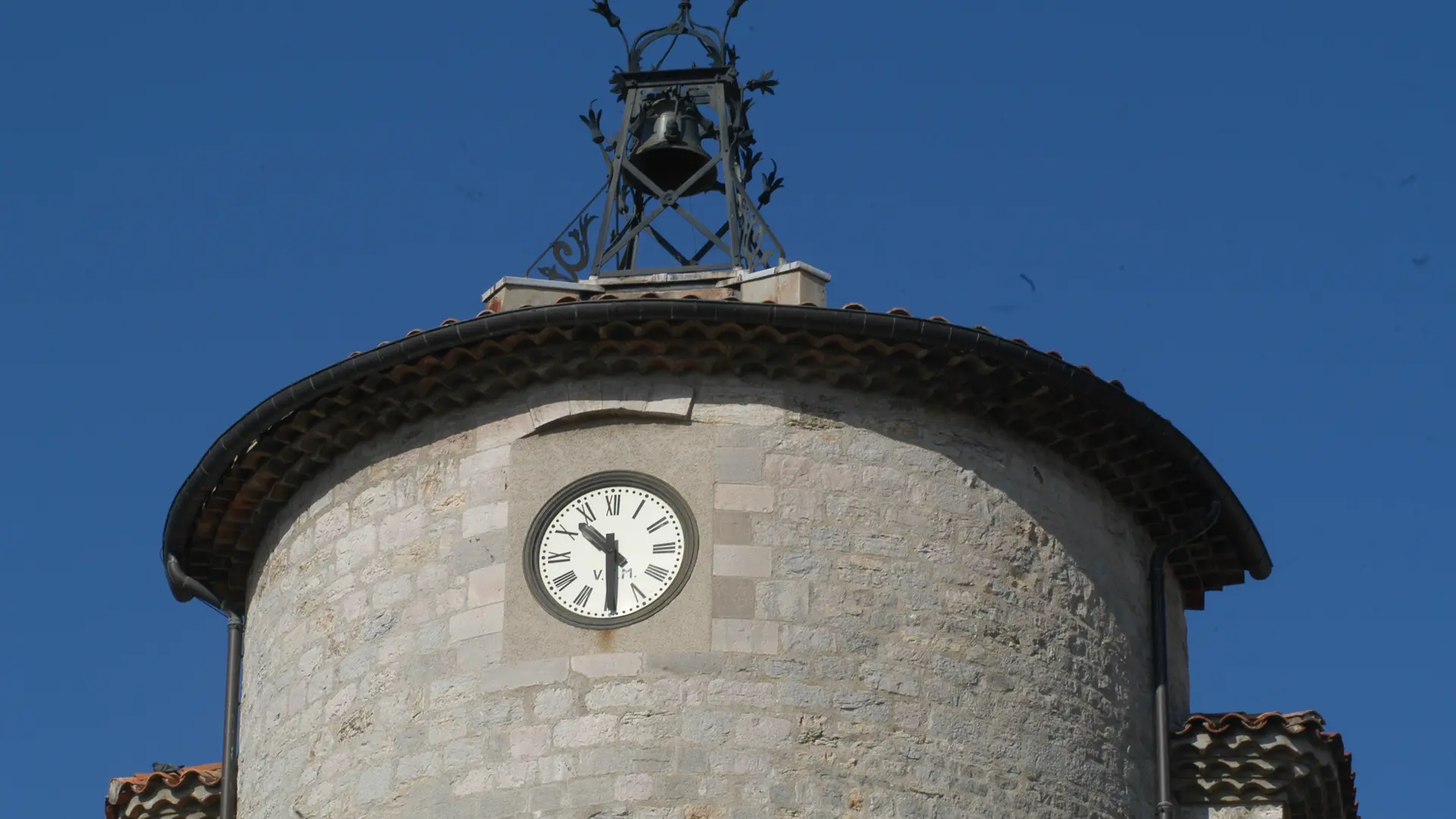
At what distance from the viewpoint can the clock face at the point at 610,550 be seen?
18.4 metres

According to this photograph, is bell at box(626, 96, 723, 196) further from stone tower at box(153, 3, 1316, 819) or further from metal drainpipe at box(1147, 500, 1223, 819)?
metal drainpipe at box(1147, 500, 1223, 819)

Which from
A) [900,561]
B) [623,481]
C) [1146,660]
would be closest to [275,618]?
[623,481]

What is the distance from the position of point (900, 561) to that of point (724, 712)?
1512 millimetres

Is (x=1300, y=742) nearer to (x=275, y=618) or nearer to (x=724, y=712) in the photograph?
(x=724, y=712)

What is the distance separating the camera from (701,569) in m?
18.4

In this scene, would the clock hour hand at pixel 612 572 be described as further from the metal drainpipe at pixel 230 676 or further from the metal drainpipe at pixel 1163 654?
the metal drainpipe at pixel 1163 654

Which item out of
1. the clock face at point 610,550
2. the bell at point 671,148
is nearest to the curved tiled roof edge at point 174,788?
the clock face at point 610,550

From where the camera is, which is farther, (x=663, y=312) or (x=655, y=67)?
(x=655, y=67)

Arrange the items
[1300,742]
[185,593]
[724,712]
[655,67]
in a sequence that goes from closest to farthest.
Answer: [724,712] → [1300,742] → [185,593] → [655,67]

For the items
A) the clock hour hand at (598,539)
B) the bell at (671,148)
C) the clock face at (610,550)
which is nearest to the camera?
the clock face at (610,550)

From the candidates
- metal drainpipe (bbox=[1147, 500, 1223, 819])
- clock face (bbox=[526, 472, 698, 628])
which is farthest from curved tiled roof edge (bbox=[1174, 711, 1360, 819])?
clock face (bbox=[526, 472, 698, 628])

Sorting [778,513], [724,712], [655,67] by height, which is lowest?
[724,712]

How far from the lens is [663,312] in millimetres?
18656

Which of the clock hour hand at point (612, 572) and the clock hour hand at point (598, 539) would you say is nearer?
the clock hour hand at point (612, 572)
